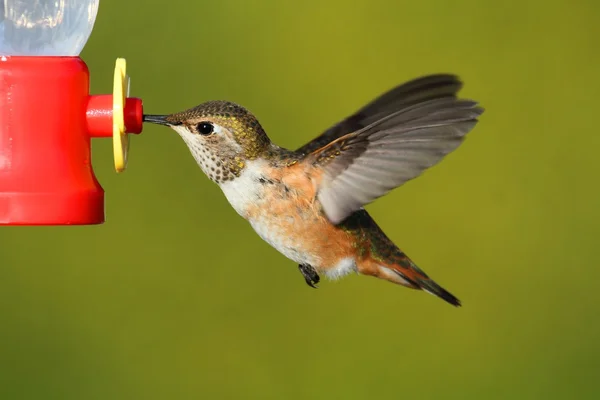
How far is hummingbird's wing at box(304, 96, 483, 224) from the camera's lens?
3.25 metres

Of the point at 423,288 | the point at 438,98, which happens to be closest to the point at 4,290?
the point at 423,288

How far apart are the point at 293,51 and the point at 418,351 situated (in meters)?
1.82

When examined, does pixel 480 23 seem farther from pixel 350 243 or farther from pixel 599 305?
pixel 350 243

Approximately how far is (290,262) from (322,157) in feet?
6.45

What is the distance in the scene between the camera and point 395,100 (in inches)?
137

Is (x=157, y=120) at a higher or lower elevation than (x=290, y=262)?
higher

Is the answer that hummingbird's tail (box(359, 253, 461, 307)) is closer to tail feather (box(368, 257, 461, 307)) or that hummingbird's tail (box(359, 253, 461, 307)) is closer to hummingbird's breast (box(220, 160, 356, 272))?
tail feather (box(368, 257, 461, 307))

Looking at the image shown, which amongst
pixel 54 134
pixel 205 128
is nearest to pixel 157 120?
pixel 205 128

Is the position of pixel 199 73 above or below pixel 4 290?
above

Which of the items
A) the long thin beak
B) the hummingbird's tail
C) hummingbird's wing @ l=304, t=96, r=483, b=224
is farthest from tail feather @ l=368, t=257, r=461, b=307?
the long thin beak

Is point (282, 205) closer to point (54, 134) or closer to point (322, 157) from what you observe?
point (322, 157)

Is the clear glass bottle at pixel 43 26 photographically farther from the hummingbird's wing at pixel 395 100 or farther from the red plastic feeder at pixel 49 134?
the hummingbird's wing at pixel 395 100

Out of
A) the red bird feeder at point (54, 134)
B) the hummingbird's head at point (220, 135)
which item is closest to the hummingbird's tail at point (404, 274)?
the hummingbird's head at point (220, 135)

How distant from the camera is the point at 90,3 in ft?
12.7
